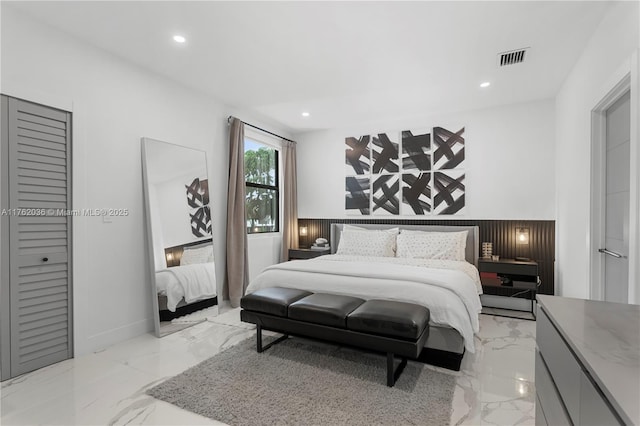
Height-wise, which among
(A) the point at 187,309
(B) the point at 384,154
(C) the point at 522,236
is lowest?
(A) the point at 187,309

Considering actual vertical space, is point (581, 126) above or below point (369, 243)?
above

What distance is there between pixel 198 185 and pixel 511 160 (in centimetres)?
394

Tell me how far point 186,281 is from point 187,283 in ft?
0.09

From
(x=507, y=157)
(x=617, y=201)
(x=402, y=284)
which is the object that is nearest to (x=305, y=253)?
(x=402, y=284)

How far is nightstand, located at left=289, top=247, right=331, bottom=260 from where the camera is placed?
196 inches

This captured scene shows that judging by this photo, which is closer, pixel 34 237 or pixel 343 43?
pixel 34 237

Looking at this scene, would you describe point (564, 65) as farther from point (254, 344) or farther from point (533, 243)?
point (254, 344)

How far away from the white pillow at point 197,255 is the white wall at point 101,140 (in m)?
0.38

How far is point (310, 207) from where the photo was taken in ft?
18.1

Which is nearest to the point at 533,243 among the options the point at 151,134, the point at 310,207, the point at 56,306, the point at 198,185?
the point at 310,207

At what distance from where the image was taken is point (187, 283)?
3.48 metres

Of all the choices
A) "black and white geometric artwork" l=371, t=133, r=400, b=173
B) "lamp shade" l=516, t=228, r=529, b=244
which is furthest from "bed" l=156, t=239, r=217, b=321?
"lamp shade" l=516, t=228, r=529, b=244

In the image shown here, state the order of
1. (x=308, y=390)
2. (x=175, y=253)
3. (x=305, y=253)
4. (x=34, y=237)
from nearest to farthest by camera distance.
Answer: (x=308, y=390), (x=34, y=237), (x=175, y=253), (x=305, y=253)

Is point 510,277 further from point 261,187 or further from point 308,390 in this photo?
point 261,187
